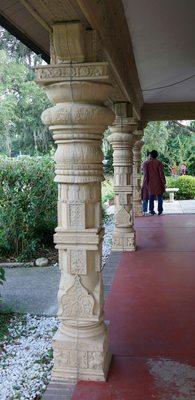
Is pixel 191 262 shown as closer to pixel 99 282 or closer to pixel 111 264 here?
pixel 111 264

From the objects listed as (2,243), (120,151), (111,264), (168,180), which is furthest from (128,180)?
(168,180)

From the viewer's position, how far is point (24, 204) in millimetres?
7535

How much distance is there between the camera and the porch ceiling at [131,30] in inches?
99.4

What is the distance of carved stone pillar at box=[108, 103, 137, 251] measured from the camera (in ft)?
20.9

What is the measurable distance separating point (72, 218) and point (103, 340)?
900 mm

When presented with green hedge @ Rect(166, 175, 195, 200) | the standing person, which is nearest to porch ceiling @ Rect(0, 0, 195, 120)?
the standing person

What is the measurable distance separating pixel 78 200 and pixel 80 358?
3.68 ft

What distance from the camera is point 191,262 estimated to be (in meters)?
6.21

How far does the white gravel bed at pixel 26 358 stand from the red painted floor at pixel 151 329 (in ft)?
1.46

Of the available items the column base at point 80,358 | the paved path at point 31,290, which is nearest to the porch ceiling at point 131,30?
the column base at point 80,358

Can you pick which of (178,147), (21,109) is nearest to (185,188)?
(178,147)

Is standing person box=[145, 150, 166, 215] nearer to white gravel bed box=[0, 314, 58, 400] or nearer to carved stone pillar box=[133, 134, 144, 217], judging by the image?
carved stone pillar box=[133, 134, 144, 217]

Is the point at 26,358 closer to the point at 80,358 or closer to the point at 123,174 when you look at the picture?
the point at 80,358

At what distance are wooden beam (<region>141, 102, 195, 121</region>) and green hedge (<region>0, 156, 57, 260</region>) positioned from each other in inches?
137
